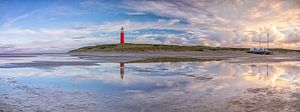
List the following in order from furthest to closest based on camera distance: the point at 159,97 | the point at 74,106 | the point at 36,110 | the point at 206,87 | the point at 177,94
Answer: the point at 206,87 < the point at 177,94 < the point at 159,97 < the point at 74,106 < the point at 36,110

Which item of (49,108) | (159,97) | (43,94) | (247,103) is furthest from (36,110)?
(247,103)

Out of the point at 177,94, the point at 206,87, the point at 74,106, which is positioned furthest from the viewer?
the point at 206,87

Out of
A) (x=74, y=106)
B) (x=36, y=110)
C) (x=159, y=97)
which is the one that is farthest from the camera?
(x=159, y=97)

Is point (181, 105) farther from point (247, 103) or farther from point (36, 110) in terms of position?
point (36, 110)

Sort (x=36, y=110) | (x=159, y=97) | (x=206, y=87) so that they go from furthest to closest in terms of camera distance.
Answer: (x=206, y=87) → (x=159, y=97) → (x=36, y=110)

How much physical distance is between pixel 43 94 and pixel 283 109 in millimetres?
7580

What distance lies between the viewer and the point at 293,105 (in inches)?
309

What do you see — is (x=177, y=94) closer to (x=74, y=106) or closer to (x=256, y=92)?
(x=256, y=92)

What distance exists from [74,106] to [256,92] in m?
6.44

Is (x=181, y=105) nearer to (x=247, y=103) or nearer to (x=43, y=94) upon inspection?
(x=247, y=103)

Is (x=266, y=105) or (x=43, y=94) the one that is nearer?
(x=266, y=105)

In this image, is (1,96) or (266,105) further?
(1,96)

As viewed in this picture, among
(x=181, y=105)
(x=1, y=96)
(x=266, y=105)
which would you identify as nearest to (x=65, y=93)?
(x=1, y=96)

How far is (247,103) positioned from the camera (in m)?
8.12
